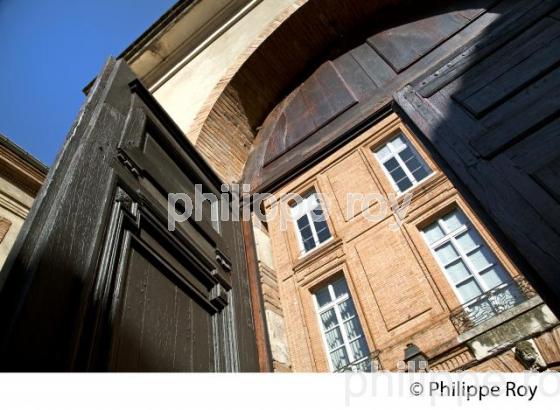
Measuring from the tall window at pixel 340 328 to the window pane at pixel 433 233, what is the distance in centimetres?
Answer: 260

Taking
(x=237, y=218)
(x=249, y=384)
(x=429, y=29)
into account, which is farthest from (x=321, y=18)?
(x=249, y=384)

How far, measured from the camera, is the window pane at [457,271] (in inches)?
364

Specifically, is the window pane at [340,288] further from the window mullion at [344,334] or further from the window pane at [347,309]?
the window mullion at [344,334]

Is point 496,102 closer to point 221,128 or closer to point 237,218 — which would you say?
point 237,218

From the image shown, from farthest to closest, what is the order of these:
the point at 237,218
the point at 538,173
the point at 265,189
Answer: the point at 265,189
the point at 237,218
the point at 538,173

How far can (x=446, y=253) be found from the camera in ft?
32.1

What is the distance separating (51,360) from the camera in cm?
101

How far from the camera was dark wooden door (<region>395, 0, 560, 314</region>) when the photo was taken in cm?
185

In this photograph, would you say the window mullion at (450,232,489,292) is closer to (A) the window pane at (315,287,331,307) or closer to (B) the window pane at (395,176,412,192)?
(B) the window pane at (395,176,412,192)

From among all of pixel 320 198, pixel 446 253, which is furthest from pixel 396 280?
pixel 320 198

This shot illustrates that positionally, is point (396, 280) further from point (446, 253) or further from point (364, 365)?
point (364, 365)

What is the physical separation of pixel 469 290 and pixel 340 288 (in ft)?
11.4

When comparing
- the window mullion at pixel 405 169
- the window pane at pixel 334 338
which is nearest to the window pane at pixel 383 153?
the window mullion at pixel 405 169

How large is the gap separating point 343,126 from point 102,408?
3817mm
